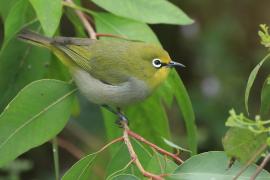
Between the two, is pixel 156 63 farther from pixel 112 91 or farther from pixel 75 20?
pixel 75 20

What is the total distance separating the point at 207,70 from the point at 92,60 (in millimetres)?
3565

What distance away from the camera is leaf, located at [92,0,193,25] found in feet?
11.3

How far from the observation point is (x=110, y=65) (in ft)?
11.7

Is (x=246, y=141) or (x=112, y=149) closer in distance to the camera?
(x=246, y=141)

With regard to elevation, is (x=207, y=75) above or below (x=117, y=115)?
below

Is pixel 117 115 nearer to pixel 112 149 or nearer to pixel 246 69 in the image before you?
pixel 112 149

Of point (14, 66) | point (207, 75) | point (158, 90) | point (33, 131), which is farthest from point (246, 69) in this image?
point (33, 131)

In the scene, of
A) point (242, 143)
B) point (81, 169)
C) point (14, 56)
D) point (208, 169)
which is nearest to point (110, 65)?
point (14, 56)

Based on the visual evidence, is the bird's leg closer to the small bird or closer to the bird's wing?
the small bird

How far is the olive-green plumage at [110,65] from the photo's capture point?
140 inches

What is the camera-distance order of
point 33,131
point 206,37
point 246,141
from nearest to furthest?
point 246,141, point 33,131, point 206,37

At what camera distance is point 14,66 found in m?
3.69

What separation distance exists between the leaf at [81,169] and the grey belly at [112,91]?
0.66 metres

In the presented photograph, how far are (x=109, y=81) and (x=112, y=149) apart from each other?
469mm
